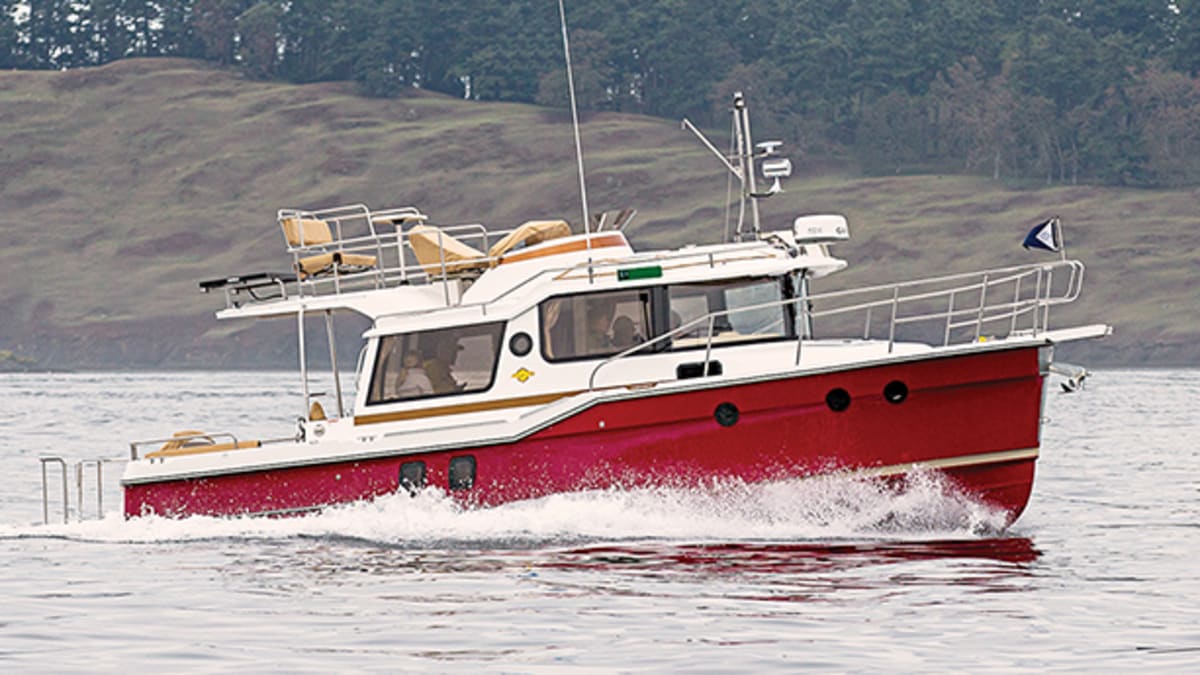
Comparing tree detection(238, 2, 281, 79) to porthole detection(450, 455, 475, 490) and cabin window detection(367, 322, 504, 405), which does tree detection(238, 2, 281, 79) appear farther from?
porthole detection(450, 455, 475, 490)

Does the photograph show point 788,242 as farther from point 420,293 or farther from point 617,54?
point 617,54

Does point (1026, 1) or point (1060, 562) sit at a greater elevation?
point (1026, 1)

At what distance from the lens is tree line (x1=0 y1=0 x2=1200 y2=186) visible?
11456 cm

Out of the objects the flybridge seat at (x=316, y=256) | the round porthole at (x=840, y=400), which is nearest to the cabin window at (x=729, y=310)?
the round porthole at (x=840, y=400)

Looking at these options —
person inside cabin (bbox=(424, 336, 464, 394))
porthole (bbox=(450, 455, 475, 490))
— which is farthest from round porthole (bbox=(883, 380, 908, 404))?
person inside cabin (bbox=(424, 336, 464, 394))

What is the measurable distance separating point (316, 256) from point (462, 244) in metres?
1.51

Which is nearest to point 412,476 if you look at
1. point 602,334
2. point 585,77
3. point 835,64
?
point 602,334

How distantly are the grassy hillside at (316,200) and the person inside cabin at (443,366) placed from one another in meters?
68.4

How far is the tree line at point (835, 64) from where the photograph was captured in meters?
115

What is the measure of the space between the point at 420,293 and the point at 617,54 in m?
114

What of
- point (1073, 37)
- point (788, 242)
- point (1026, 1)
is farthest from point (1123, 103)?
point (788, 242)

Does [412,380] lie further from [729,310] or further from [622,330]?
[729,310]

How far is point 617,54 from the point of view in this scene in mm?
132125

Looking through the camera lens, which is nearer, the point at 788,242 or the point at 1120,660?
the point at 1120,660
